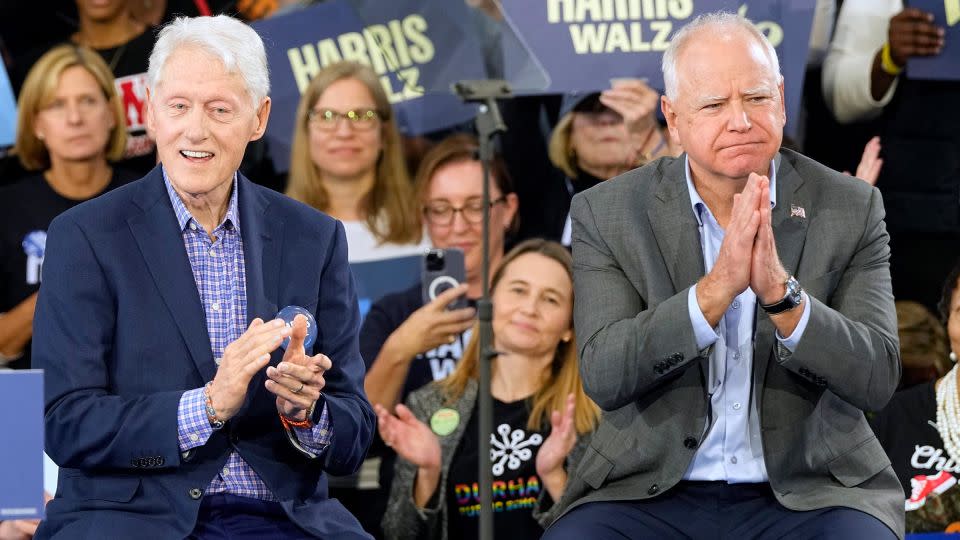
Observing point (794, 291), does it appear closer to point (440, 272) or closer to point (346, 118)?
point (440, 272)

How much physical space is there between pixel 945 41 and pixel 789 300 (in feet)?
8.26

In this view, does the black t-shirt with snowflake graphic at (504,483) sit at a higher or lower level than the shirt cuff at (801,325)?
lower

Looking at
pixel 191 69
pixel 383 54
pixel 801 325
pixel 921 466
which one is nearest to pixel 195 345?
pixel 191 69

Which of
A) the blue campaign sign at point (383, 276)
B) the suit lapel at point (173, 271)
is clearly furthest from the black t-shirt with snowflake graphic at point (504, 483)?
the suit lapel at point (173, 271)

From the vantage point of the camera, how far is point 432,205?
196 inches

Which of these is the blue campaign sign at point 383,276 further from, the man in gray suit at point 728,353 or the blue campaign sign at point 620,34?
the man in gray suit at point 728,353

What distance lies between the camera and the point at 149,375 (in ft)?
8.93

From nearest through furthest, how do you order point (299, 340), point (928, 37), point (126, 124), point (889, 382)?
point (299, 340)
point (889, 382)
point (928, 37)
point (126, 124)

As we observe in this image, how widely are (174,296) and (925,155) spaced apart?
10.2ft

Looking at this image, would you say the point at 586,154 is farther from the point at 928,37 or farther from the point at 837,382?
the point at 837,382

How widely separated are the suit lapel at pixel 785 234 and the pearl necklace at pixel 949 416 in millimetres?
2008

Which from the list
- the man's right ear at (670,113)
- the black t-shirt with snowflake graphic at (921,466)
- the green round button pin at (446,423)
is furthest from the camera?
the green round button pin at (446,423)

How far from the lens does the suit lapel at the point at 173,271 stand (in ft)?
8.95

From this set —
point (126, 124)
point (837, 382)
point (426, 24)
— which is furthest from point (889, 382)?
point (126, 124)
